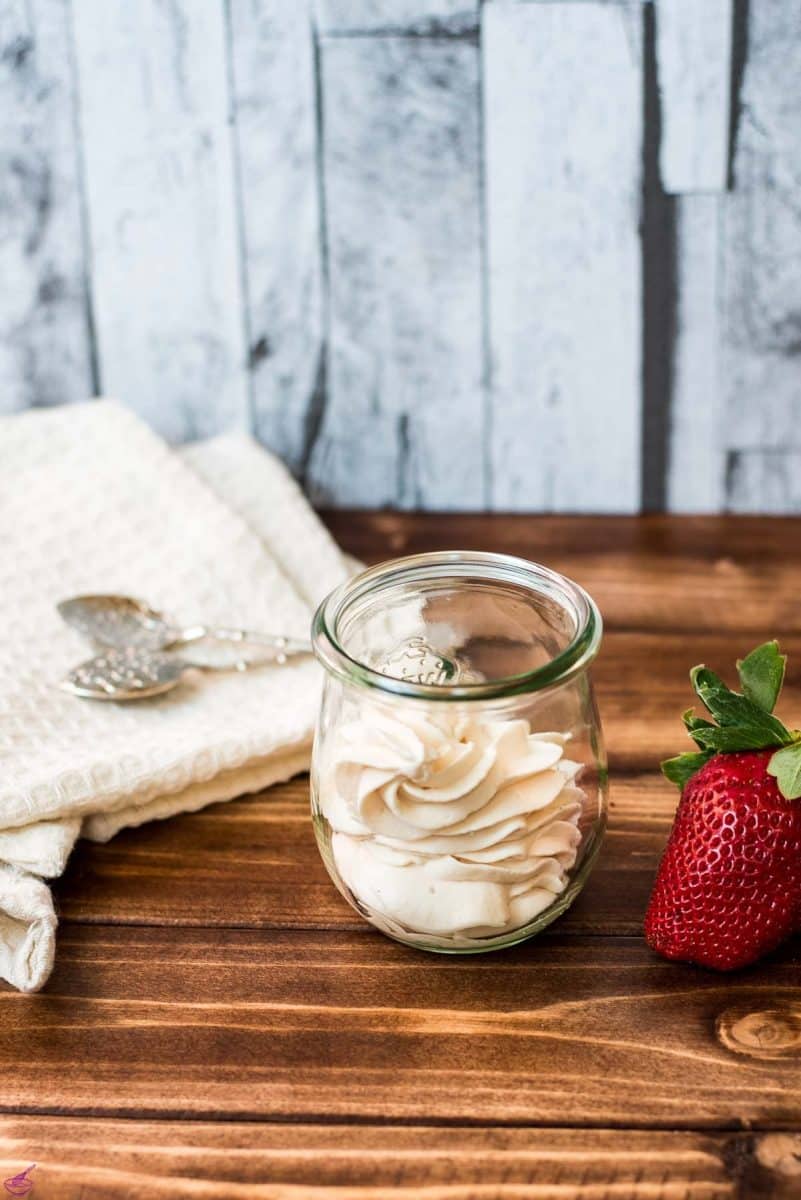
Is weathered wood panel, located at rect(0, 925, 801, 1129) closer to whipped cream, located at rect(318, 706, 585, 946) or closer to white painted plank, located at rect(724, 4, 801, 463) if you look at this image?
whipped cream, located at rect(318, 706, 585, 946)

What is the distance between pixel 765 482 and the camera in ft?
3.82

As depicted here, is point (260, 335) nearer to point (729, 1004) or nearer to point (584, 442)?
point (584, 442)

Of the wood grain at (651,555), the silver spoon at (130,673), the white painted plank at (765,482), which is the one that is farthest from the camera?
the white painted plank at (765,482)

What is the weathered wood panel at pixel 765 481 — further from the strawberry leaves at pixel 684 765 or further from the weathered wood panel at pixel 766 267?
the strawberry leaves at pixel 684 765

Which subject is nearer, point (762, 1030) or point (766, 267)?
point (762, 1030)

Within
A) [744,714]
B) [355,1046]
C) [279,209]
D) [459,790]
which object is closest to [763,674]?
[744,714]

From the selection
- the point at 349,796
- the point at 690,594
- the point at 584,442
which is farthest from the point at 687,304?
the point at 349,796

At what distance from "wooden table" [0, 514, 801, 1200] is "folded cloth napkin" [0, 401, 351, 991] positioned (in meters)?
0.03

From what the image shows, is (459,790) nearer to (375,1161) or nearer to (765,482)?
(375,1161)

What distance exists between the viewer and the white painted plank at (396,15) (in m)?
1.04

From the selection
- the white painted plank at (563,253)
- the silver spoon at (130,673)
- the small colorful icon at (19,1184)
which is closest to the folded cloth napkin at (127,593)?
the silver spoon at (130,673)

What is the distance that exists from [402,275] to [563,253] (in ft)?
0.43

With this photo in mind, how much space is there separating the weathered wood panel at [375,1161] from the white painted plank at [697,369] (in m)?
0.67

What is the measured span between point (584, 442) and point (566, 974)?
58 cm
